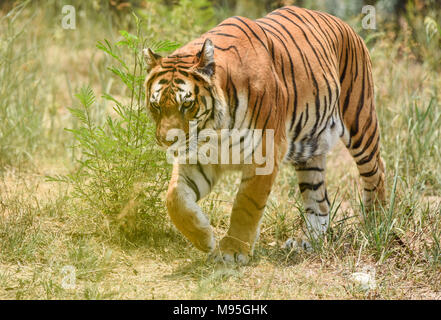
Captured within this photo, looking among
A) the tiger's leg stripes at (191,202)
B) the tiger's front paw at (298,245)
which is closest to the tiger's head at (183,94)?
the tiger's leg stripes at (191,202)

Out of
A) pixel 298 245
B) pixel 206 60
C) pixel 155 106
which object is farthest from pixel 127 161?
pixel 298 245

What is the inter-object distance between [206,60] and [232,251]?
1144 millimetres

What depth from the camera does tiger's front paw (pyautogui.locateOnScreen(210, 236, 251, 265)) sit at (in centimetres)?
380

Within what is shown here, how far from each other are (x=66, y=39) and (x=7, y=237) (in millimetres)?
4840

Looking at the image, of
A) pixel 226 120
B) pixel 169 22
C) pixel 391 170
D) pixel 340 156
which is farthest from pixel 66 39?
pixel 226 120

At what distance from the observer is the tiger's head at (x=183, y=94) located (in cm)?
339

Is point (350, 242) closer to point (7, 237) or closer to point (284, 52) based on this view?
point (284, 52)

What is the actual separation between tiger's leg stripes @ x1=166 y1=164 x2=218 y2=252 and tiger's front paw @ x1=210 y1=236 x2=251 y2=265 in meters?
0.07

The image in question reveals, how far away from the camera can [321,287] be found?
11.9 ft

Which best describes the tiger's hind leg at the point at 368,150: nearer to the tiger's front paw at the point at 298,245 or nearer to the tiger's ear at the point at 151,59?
the tiger's front paw at the point at 298,245

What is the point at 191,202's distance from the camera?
3.66m

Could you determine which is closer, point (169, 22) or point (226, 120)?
point (226, 120)

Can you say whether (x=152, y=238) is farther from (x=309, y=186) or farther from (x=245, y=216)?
(x=309, y=186)

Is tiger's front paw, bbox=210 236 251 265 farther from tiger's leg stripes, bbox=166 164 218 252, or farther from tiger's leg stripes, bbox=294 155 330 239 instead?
tiger's leg stripes, bbox=294 155 330 239
